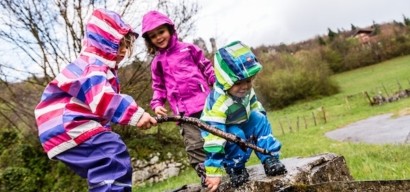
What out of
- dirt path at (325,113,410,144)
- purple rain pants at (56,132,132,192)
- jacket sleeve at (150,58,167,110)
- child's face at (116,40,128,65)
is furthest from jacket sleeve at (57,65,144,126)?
dirt path at (325,113,410,144)

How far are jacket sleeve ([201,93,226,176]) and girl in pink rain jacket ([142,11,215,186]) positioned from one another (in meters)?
0.75

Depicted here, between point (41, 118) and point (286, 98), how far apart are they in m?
51.6

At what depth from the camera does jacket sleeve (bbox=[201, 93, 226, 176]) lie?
11.0ft

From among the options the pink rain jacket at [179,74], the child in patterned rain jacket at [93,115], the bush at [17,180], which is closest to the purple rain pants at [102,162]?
the child in patterned rain jacket at [93,115]

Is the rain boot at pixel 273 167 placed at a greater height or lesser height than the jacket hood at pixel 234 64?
lesser

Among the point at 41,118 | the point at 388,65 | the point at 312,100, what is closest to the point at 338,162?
the point at 41,118

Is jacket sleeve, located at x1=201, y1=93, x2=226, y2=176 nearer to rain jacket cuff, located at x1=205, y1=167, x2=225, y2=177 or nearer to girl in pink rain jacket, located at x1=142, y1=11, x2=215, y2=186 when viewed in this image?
rain jacket cuff, located at x1=205, y1=167, x2=225, y2=177

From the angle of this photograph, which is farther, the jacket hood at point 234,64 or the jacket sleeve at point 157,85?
the jacket sleeve at point 157,85

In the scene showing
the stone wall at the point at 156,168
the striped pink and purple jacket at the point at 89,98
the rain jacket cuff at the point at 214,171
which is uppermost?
the striped pink and purple jacket at the point at 89,98

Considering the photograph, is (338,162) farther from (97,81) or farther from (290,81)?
(290,81)

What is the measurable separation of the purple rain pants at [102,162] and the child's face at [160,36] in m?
1.28

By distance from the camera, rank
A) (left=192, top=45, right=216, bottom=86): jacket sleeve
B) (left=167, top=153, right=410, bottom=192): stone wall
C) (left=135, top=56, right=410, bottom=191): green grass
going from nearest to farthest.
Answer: (left=167, top=153, right=410, bottom=192): stone wall
(left=192, top=45, right=216, bottom=86): jacket sleeve
(left=135, top=56, right=410, bottom=191): green grass

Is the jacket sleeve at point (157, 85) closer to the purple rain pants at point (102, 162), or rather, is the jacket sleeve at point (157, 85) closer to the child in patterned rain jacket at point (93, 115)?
the child in patterned rain jacket at point (93, 115)

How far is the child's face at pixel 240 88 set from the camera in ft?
11.2
